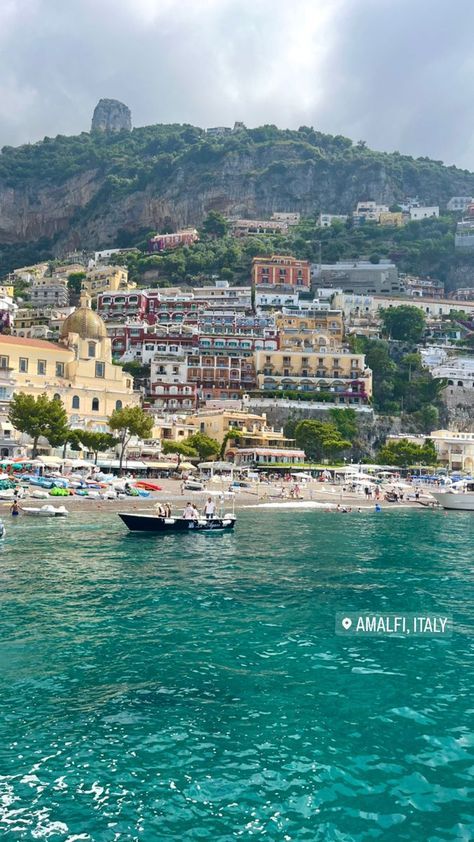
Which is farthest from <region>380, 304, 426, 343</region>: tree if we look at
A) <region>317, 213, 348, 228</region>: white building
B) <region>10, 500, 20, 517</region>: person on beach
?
<region>10, 500, 20, 517</region>: person on beach

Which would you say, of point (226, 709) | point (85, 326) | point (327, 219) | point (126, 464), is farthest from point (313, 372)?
point (327, 219)

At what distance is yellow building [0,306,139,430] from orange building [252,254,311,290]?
61.9m

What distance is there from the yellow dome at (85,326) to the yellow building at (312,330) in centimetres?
3381

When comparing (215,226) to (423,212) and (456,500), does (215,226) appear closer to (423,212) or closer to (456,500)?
(423,212)

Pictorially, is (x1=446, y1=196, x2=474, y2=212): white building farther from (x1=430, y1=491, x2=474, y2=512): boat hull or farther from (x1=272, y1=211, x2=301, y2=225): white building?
(x1=430, y1=491, x2=474, y2=512): boat hull

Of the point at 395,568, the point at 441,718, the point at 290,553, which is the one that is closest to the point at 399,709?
the point at 441,718

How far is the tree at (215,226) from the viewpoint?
165100 millimetres

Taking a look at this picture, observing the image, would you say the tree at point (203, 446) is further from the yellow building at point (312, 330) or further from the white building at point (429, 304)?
the white building at point (429, 304)

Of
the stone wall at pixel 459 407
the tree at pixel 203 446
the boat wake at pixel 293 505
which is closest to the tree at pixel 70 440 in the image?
the tree at pixel 203 446

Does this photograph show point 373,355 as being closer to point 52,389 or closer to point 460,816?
point 52,389

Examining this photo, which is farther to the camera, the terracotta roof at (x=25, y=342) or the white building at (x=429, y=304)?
the white building at (x=429, y=304)

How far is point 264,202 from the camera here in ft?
611

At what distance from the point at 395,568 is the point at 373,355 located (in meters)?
79.8

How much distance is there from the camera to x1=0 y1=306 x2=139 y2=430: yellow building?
6850 centimetres
